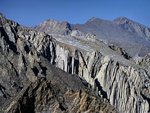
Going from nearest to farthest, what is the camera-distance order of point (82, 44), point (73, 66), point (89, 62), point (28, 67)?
point (28, 67), point (73, 66), point (89, 62), point (82, 44)

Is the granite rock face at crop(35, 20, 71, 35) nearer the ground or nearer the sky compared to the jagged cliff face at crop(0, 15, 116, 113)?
nearer the sky

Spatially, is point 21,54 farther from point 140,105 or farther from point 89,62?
point 140,105

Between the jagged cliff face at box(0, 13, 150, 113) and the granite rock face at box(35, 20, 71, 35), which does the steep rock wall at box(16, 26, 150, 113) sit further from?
the granite rock face at box(35, 20, 71, 35)

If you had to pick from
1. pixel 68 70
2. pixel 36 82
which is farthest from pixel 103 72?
pixel 36 82

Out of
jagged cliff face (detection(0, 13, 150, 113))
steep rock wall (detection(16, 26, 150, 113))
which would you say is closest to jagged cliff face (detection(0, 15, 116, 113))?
jagged cliff face (detection(0, 13, 150, 113))

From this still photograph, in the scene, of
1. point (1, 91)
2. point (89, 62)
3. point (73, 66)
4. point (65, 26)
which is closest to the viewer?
point (1, 91)

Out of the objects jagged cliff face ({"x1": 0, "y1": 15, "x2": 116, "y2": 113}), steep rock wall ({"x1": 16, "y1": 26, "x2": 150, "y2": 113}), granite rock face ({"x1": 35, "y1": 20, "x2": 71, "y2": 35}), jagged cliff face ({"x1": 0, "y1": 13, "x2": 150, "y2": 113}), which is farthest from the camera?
granite rock face ({"x1": 35, "y1": 20, "x2": 71, "y2": 35})

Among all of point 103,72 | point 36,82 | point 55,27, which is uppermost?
point 55,27

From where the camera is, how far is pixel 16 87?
27859mm

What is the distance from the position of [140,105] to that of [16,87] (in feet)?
81.6

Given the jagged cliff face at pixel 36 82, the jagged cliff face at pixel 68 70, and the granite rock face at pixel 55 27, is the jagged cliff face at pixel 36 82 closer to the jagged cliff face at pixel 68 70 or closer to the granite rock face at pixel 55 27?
the jagged cliff face at pixel 68 70

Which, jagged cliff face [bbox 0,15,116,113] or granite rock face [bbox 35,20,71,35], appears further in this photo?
granite rock face [bbox 35,20,71,35]

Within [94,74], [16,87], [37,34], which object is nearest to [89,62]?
[94,74]

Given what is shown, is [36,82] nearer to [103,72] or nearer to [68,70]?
[68,70]
